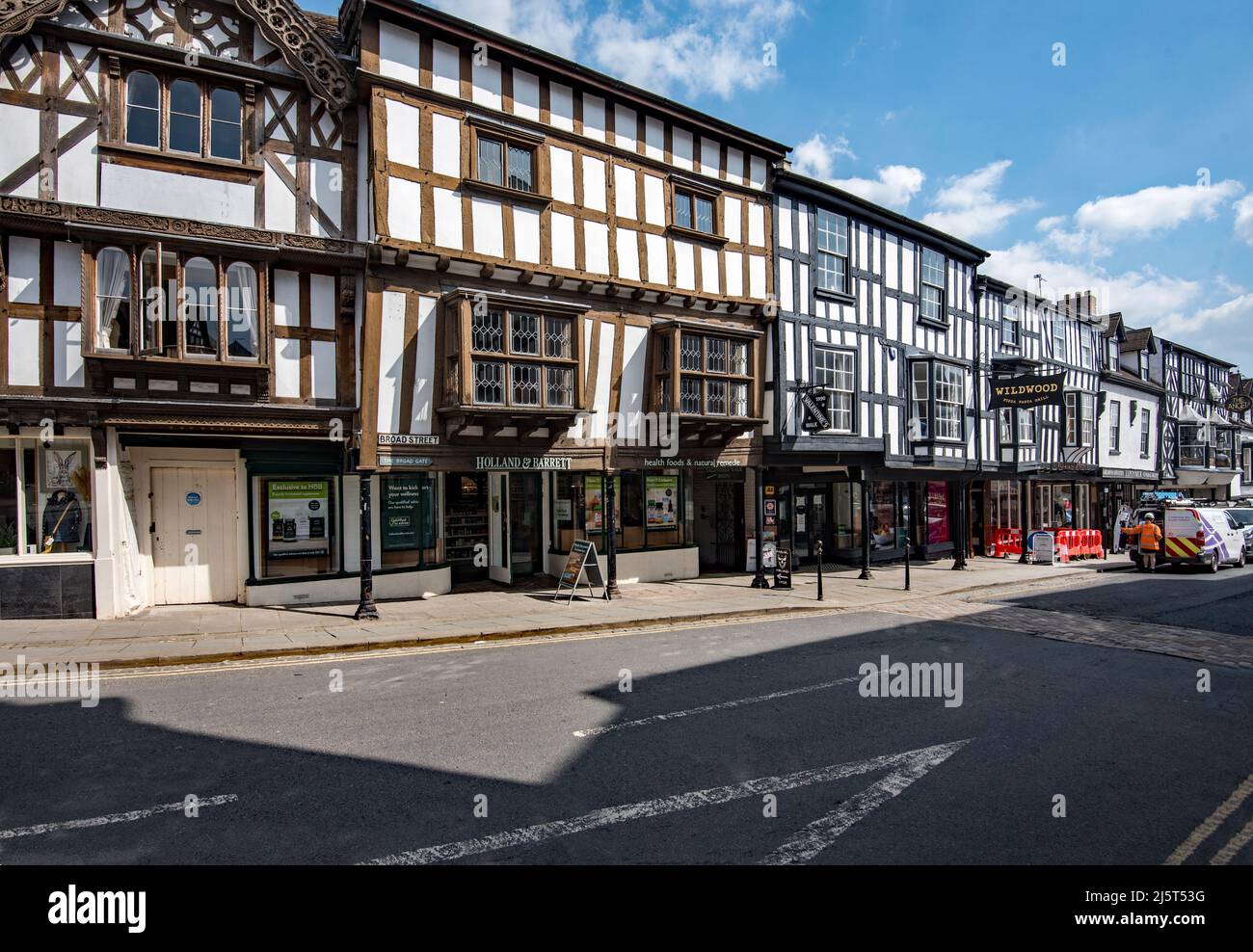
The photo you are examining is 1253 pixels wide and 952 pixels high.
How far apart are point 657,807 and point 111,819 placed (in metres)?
3.50

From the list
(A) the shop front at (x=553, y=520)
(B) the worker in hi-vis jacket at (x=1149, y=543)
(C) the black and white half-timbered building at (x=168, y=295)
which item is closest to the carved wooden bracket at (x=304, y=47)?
(C) the black and white half-timbered building at (x=168, y=295)

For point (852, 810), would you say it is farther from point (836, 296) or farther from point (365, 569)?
point (836, 296)

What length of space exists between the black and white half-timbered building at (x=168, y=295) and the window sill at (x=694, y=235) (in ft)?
21.8

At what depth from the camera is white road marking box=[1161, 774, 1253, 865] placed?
171 inches

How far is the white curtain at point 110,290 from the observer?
11227 millimetres

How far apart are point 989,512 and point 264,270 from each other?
24653mm

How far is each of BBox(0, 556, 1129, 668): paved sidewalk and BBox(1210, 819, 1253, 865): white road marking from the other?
8283 mm

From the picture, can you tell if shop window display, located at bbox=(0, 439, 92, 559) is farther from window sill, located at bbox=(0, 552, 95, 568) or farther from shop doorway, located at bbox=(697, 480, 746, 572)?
shop doorway, located at bbox=(697, 480, 746, 572)

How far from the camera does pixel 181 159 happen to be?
38.3ft

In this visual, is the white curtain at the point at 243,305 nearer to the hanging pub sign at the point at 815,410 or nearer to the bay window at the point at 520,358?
the bay window at the point at 520,358

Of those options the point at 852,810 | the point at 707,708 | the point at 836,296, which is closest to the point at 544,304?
the point at 707,708

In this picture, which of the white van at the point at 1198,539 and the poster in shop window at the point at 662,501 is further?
the white van at the point at 1198,539
